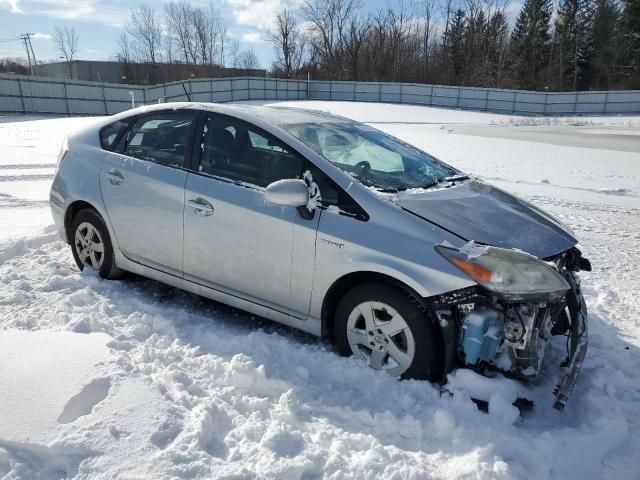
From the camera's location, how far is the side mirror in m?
2.91

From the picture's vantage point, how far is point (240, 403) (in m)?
2.66

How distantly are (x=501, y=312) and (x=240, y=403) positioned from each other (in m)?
1.51

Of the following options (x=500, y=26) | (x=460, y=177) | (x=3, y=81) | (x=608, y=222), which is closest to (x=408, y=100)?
(x=500, y=26)

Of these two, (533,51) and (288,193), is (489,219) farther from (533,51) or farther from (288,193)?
(533,51)

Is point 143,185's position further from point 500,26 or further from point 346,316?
point 500,26

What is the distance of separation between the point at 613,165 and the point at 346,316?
11074 millimetres

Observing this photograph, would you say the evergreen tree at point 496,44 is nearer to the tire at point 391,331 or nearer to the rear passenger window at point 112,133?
the rear passenger window at point 112,133

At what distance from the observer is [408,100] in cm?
3953

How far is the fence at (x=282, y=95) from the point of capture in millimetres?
28484

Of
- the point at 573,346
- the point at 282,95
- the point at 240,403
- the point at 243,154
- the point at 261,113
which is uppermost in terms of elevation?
the point at 282,95

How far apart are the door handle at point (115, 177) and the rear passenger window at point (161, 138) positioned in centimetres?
18

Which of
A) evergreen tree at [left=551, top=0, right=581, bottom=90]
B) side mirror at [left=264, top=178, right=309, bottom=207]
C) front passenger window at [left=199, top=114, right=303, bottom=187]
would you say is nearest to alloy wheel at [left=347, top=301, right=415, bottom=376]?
side mirror at [left=264, top=178, right=309, bottom=207]

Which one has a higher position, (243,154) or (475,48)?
(475,48)

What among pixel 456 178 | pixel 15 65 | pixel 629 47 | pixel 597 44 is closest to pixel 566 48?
pixel 597 44
